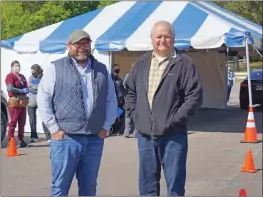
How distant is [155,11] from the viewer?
14789mm

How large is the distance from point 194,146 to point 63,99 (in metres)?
7.08

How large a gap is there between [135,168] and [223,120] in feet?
26.9

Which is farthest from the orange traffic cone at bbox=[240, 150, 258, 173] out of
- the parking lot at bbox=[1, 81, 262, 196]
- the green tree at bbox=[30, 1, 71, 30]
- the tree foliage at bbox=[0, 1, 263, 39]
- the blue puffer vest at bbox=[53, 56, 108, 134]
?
the green tree at bbox=[30, 1, 71, 30]

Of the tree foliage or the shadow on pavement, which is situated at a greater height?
the tree foliage

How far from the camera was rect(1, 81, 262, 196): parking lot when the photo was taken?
749 cm

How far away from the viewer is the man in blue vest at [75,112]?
16.2 ft

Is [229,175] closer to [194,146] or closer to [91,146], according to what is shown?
[194,146]

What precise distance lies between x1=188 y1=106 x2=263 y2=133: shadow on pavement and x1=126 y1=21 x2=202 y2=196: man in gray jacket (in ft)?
30.7

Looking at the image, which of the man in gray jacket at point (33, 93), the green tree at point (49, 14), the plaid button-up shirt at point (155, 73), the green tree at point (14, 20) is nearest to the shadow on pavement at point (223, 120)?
the man in gray jacket at point (33, 93)

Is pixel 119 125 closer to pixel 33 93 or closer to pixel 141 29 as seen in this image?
pixel 141 29

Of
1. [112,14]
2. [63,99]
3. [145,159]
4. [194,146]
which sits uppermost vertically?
[112,14]

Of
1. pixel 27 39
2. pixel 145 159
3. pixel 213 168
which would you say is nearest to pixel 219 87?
pixel 27 39

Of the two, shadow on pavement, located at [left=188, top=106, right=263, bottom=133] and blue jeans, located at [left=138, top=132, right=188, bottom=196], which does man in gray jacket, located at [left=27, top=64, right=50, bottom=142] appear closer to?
shadow on pavement, located at [left=188, top=106, right=263, bottom=133]

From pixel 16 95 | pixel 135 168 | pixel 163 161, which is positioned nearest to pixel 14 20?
pixel 16 95
